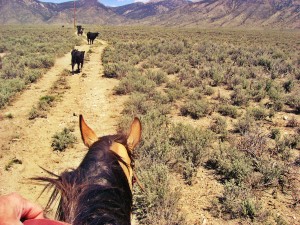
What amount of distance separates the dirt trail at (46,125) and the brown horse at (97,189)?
6.47 ft

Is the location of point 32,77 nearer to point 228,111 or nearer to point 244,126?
point 228,111

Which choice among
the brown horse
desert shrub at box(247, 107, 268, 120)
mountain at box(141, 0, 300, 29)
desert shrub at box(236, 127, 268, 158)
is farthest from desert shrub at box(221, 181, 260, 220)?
mountain at box(141, 0, 300, 29)

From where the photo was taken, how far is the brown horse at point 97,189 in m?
1.62

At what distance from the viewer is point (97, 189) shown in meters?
1.80

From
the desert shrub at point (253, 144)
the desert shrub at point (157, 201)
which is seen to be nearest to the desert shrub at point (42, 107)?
the desert shrub at point (157, 201)

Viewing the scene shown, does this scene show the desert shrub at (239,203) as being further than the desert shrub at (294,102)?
No

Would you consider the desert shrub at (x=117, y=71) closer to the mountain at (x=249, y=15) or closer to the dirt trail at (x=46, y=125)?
the dirt trail at (x=46, y=125)

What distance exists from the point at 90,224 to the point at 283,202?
450cm

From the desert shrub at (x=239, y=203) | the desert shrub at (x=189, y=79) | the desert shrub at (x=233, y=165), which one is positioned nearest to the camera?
the desert shrub at (x=239, y=203)

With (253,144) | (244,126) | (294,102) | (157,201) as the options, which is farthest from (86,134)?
(294,102)

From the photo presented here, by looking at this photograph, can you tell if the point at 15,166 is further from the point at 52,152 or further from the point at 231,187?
the point at 231,187

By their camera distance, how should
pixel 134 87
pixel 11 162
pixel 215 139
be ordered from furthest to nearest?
pixel 134 87, pixel 215 139, pixel 11 162

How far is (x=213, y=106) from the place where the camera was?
998cm

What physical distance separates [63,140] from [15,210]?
6.12 metres
